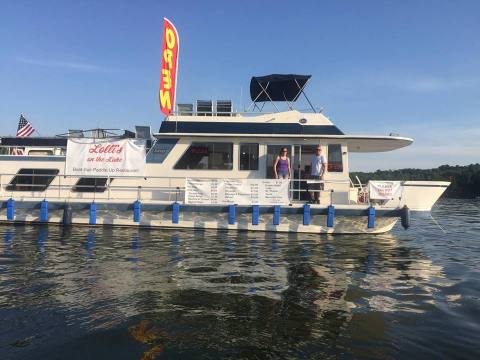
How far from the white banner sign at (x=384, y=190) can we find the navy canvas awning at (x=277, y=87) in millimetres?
4303

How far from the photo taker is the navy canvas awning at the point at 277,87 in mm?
14147

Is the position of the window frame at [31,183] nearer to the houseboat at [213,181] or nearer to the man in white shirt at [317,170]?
the houseboat at [213,181]

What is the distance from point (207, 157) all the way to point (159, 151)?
5.13 feet

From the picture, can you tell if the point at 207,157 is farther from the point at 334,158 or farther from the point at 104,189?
the point at 334,158

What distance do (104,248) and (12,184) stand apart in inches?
241

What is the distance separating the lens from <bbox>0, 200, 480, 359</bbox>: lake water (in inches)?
171

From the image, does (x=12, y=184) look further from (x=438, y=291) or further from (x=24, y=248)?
(x=438, y=291)

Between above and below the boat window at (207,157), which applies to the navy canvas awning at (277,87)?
above

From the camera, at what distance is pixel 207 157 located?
43.8 feet

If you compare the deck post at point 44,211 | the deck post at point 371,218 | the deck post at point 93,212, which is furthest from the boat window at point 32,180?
the deck post at point 371,218

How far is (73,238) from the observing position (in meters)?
10.9

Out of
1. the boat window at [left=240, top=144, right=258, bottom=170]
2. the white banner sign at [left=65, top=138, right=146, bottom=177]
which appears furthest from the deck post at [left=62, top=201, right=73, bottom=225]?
the boat window at [left=240, top=144, right=258, bottom=170]

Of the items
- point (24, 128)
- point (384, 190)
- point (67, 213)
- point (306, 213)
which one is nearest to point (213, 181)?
point (306, 213)

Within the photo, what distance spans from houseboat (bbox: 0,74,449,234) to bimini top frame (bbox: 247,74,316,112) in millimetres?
126
